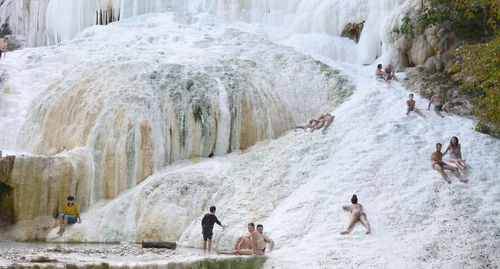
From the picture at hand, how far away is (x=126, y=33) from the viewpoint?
80.7 ft

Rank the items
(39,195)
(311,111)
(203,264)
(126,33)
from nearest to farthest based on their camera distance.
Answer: (203,264) → (39,195) → (311,111) → (126,33)

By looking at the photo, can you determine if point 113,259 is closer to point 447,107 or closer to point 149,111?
point 149,111

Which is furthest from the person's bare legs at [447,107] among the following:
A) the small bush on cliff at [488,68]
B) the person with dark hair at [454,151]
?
the small bush on cliff at [488,68]

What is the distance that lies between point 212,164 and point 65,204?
426cm

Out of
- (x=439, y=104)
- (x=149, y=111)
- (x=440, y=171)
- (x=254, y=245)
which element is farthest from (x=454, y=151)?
(x=149, y=111)

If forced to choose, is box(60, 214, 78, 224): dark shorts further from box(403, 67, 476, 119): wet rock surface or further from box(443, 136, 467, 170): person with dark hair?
box(403, 67, 476, 119): wet rock surface

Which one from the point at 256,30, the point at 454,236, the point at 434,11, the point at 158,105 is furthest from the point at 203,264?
the point at 256,30

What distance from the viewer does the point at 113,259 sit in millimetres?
10523

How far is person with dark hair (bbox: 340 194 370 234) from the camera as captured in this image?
40.6 ft

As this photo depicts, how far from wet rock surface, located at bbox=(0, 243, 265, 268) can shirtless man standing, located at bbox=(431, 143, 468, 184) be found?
489 cm

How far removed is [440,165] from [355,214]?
103 inches

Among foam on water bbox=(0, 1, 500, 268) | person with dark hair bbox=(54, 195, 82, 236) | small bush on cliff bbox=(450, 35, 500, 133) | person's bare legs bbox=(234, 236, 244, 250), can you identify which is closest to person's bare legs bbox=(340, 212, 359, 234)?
foam on water bbox=(0, 1, 500, 268)

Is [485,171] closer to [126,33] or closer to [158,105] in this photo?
[158,105]

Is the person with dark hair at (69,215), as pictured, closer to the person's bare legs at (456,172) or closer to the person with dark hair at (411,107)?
the person's bare legs at (456,172)
